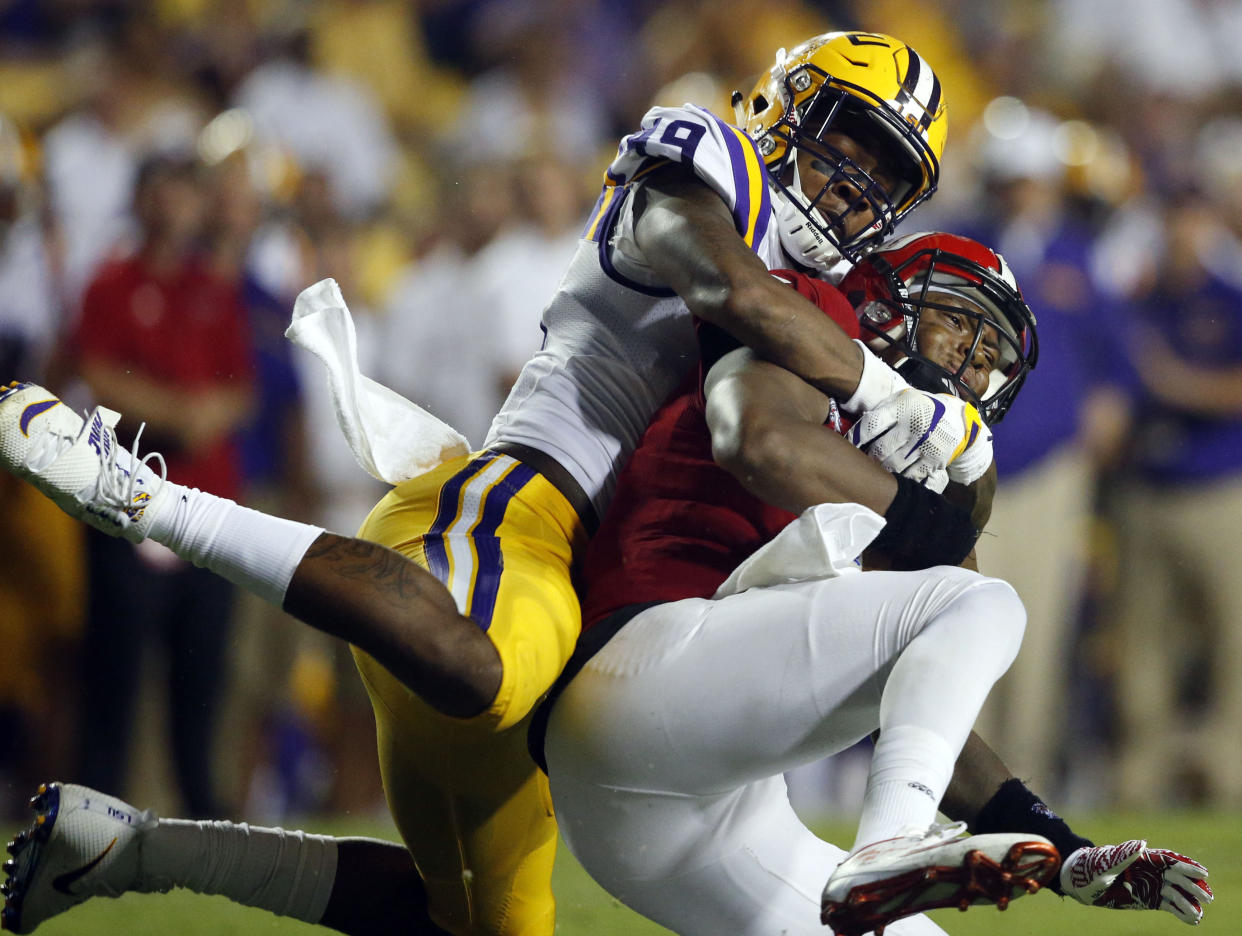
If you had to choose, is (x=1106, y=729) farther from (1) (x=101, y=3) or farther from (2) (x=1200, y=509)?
(1) (x=101, y=3)

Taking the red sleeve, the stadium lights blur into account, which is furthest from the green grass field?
the stadium lights blur

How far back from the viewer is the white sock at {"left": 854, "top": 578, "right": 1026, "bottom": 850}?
1.95 meters

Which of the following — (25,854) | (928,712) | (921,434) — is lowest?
(25,854)

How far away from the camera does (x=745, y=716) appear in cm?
207

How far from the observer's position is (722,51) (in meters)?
7.66

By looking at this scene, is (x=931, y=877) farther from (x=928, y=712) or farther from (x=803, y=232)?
(x=803, y=232)

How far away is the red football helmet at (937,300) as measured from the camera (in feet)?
8.70

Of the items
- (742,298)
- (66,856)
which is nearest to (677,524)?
(742,298)

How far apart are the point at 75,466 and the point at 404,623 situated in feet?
1.77

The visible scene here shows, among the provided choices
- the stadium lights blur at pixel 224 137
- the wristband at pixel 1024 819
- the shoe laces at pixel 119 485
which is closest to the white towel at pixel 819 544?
the wristband at pixel 1024 819

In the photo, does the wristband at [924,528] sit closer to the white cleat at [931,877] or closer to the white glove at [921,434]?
the white glove at [921,434]

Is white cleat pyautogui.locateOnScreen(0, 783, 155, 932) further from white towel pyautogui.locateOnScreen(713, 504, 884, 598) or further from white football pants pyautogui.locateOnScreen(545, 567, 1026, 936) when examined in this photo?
white towel pyautogui.locateOnScreen(713, 504, 884, 598)

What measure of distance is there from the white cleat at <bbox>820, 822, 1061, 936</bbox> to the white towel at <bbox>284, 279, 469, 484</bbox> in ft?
3.62

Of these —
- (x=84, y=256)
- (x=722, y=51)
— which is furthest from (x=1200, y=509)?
(x=84, y=256)
